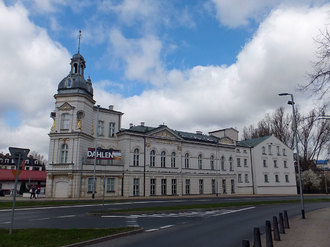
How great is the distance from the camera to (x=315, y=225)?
13.7 m

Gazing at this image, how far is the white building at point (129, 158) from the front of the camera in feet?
118

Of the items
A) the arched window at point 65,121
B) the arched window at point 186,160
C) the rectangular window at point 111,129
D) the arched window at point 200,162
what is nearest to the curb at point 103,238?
the arched window at point 65,121

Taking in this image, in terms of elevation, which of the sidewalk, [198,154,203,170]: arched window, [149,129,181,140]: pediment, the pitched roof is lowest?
the sidewalk

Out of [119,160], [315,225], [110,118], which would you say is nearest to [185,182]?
[119,160]

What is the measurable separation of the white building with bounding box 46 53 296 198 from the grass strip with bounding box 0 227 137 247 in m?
24.1

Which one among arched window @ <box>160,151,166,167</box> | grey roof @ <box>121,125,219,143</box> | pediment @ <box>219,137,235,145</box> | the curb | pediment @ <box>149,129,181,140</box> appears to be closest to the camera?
the curb

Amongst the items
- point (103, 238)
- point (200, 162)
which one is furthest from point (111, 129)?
point (103, 238)

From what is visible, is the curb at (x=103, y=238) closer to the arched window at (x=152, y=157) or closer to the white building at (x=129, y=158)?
the white building at (x=129, y=158)

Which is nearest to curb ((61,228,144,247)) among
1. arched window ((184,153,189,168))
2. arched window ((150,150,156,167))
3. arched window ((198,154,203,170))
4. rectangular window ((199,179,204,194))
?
arched window ((150,150,156,167))

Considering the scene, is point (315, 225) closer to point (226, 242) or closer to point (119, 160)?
point (226, 242)

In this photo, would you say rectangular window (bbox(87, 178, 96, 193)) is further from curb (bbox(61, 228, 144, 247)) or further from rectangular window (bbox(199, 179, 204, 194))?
curb (bbox(61, 228, 144, 247))

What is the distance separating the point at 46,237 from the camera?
1007 cm

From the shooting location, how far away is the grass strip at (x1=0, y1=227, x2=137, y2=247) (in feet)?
30.1

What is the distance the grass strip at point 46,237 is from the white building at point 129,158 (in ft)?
79.1
